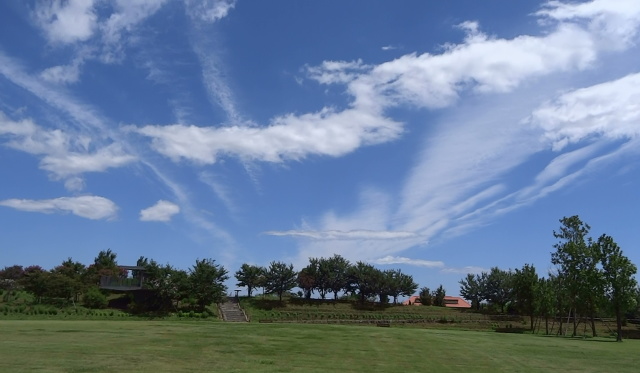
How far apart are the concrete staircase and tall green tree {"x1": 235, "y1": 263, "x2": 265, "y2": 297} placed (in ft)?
10.5

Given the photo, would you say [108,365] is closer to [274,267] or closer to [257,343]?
[257,343]

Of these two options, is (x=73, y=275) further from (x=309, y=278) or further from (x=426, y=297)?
(x=426, y=297)

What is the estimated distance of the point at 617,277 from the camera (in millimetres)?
50125

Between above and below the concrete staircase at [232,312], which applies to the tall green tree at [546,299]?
above

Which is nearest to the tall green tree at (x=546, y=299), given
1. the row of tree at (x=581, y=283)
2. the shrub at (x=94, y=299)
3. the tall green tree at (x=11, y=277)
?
the row of tree at (x=581, y=283)

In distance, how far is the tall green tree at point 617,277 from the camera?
163ft

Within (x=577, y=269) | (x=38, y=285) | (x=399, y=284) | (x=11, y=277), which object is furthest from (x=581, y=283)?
(x=11, y=277)

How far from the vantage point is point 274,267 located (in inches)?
3297

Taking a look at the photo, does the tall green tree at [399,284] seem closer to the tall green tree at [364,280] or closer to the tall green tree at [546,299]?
the tall green tree at [364,280]

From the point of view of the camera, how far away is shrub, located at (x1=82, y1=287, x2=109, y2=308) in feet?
201

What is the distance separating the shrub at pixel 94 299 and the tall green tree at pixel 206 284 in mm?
10232

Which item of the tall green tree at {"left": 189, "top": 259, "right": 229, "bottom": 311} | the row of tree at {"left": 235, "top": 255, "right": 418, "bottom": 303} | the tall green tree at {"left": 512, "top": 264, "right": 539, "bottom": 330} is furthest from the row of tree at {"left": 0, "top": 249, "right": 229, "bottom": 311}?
the tall green tree at {"left": 512, "top": 264, "right": 539, "bottom": 330}

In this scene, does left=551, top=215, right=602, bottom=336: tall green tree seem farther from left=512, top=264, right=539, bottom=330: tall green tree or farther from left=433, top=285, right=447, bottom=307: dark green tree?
left=433, top=285, right=447, bottom=307: dark green tree

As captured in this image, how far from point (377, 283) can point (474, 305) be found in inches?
756
